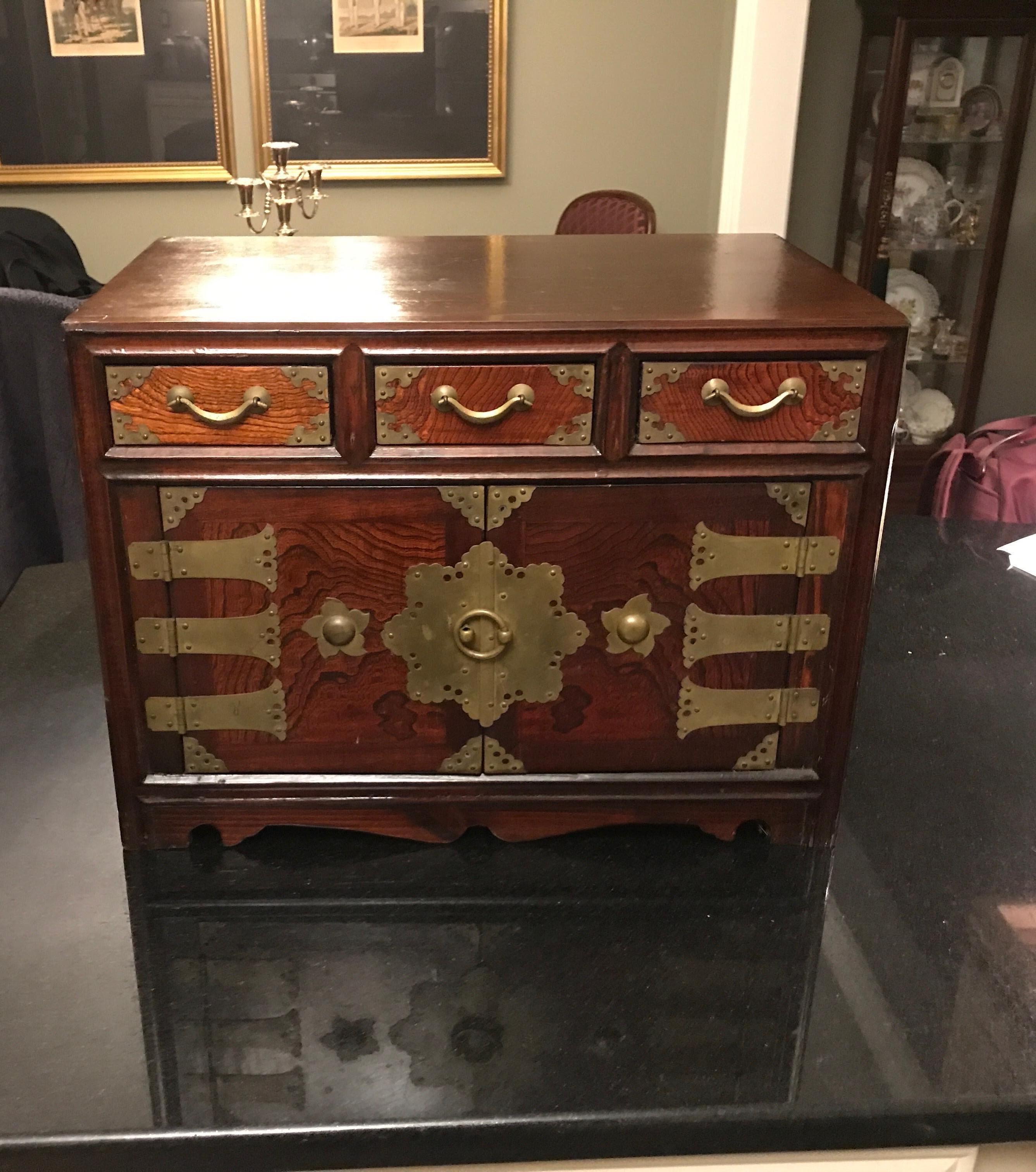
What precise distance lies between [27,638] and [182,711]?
1.57ft

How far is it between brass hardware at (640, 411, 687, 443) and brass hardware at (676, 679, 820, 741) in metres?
0.23

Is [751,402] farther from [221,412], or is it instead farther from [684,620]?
[221,412]

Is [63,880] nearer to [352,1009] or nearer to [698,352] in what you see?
[352,1009]

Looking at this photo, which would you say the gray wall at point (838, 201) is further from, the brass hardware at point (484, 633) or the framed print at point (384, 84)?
the brass hardware at point (484, 633)

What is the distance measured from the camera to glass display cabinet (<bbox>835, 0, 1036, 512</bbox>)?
10.6 ft

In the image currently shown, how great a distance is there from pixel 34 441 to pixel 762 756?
64.7 inches

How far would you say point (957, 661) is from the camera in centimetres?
144

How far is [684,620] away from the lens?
107 centimetres

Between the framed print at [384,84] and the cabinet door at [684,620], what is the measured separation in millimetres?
2922

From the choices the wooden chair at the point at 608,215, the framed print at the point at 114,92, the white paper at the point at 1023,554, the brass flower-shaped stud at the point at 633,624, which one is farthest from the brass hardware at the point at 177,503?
the framed print at the point at 114,92

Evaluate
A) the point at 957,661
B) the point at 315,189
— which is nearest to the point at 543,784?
the point at 957,661

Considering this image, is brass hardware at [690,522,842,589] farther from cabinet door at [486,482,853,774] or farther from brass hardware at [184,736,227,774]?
brass hardware at [184,736,227,774]

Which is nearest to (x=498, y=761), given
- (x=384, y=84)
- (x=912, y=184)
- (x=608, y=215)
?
(x=608, y=215)

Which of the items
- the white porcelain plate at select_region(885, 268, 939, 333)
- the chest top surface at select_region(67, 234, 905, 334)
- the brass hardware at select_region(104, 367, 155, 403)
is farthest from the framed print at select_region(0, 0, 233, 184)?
the brass hardware at select_region(104, 367, 155, 403)
